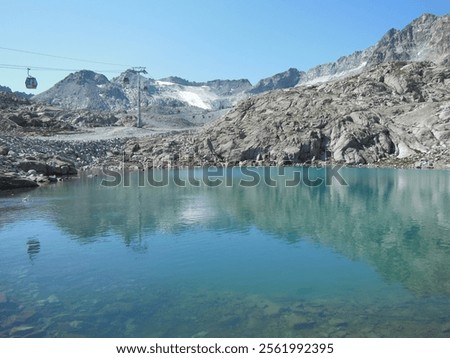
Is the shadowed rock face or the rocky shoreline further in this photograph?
the shadowed rock face

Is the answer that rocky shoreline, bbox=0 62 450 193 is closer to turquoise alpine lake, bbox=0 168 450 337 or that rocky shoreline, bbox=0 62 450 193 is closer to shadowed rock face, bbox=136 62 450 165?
shadowed rock face, bbox=136 62 450 165

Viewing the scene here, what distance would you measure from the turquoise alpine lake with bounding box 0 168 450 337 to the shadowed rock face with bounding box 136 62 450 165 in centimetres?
5568

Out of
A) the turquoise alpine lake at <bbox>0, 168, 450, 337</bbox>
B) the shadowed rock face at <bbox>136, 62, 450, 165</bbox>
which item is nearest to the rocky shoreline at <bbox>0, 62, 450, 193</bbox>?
the shadowed rock face at <bbox>136, 62, 450, 165</bbox>

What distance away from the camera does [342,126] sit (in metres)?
104

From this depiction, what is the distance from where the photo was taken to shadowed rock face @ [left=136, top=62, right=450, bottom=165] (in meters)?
97.5

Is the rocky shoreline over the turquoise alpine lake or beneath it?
over

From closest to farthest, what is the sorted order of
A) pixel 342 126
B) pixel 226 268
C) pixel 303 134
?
pixel 226 268
pixel 342 126
pixel 303 134

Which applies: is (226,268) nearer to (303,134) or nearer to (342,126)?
(303,134)

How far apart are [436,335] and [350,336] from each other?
9.56 ft

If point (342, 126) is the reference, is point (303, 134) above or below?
below

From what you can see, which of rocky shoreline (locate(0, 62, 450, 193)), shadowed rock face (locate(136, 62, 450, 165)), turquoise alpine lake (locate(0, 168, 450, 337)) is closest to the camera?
turquoise alpine lake (locate(0, 168, 450, 337))

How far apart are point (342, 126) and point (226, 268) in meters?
88.3

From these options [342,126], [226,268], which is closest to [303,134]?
[342,126]

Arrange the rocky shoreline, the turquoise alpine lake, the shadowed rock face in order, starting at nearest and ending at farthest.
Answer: the turquoise alpine lake → the rocky shoreline → the shadowed rock face
